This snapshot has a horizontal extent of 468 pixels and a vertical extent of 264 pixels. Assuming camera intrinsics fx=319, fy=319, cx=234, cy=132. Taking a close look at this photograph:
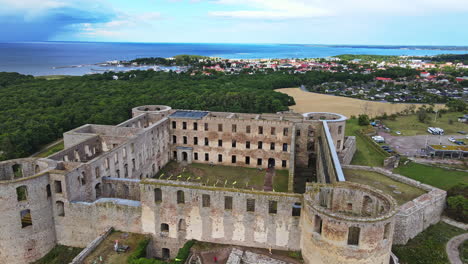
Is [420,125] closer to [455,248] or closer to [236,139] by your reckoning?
[236,139]

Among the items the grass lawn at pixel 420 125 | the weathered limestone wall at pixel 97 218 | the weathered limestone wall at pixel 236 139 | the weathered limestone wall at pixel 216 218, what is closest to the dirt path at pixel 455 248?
the weathered limestone wall at pixel 216 218

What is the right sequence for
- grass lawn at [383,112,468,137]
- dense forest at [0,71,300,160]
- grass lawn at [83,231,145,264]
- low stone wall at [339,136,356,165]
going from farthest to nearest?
1. grass lawn at [383,112,468,137]
2. dense forest at [0,71,300,160]
3. low stone wall at [339,136,356,165]
4. grass lawn at [83,231,145,264]

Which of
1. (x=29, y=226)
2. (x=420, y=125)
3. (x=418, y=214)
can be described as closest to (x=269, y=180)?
(x=418, y=214)

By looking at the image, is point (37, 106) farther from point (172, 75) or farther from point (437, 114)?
point (437, 114)

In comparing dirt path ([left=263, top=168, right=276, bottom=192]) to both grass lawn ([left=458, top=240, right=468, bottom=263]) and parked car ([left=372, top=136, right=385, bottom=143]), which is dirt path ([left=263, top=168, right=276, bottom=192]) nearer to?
grass lawn ([left=458, top=240, right=468, bottom=263])

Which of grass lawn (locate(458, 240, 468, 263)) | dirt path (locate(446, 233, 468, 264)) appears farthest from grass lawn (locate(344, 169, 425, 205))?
grass lawn (locate(458, 240, 468, 263))

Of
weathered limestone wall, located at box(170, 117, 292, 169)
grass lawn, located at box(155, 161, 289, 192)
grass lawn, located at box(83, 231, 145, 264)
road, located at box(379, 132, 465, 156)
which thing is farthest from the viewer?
road, located at box(379, 132, 465, 156)

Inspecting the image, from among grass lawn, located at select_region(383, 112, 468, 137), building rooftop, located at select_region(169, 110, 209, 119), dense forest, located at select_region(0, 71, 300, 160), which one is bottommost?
grass lawn, located at select_region(383, 112, 468, 137)
